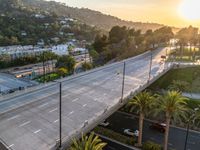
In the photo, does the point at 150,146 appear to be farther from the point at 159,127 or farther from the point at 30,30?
the point at 30,30

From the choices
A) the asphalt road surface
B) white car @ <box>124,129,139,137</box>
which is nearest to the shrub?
the asphalt road surface

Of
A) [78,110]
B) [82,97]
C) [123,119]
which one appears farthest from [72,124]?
[123,119]

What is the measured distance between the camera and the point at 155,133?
3616 centimetres

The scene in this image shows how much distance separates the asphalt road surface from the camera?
33.4 m

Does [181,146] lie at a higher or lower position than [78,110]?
lower

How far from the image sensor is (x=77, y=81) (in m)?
44.5

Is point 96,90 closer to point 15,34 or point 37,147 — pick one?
point 37,147

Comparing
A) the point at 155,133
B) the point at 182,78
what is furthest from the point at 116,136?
the point at 182,78

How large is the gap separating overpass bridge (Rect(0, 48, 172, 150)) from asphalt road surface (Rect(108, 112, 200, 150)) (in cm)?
550

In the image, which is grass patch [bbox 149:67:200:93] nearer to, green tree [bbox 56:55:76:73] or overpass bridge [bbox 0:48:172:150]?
overpass bridge [bbox 0:48:172:150]

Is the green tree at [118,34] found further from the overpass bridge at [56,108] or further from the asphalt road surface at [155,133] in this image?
the asphalt road surface at [155,133]

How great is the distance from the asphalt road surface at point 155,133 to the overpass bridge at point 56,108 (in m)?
5.50

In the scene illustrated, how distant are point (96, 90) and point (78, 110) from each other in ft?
31.0

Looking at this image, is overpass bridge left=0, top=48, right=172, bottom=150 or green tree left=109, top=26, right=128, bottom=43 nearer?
overpass bridge left=0, top=48, right=172, bottom=150
